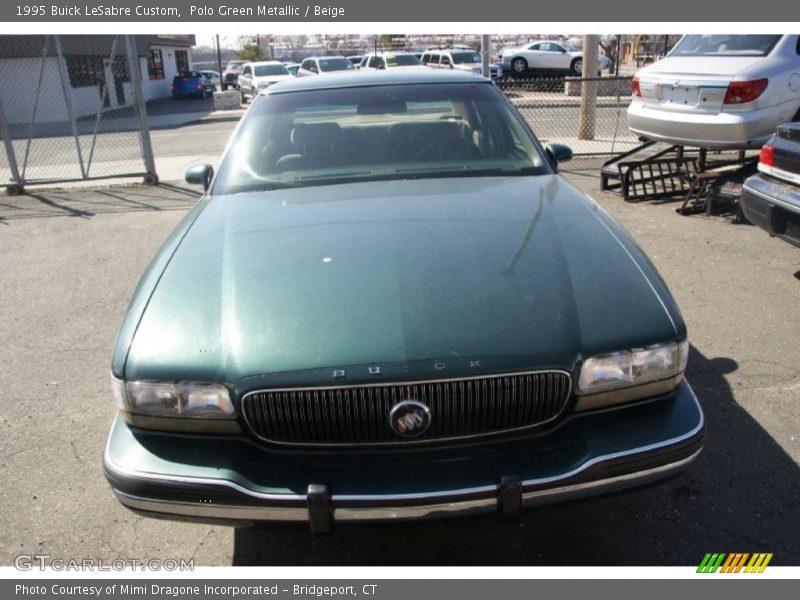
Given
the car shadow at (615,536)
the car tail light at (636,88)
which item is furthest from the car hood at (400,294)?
the car tail light at (636,88)

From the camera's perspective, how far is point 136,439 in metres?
2.21

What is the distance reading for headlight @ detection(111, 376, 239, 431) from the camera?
2119 mm

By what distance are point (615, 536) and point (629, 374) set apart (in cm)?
80

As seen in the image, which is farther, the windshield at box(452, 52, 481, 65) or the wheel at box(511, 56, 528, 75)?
the wheel at box(511, 56, 528, 75)

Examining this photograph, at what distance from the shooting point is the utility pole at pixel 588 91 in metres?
11.1

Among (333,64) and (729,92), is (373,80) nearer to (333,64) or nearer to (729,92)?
(729,92)

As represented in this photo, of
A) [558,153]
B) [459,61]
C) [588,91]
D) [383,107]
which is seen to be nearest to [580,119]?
[588,91]

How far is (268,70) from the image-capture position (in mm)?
27812

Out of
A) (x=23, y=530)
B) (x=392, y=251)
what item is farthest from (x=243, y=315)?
(x=23, y=530)

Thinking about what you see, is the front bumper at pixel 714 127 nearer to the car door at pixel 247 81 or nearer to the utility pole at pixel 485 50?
the utility pole at pixel 485 50

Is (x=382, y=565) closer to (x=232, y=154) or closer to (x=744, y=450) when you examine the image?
(x=744, y=450)

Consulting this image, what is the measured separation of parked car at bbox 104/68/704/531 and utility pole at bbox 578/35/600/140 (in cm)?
937

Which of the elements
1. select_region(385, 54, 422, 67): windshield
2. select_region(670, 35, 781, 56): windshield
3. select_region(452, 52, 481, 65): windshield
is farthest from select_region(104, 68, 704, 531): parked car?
select_region(452, 52, 481, 65): windshield

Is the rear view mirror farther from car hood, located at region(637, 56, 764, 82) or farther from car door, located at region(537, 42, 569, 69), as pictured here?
car door, located at region(537, 42, 569, 69)
